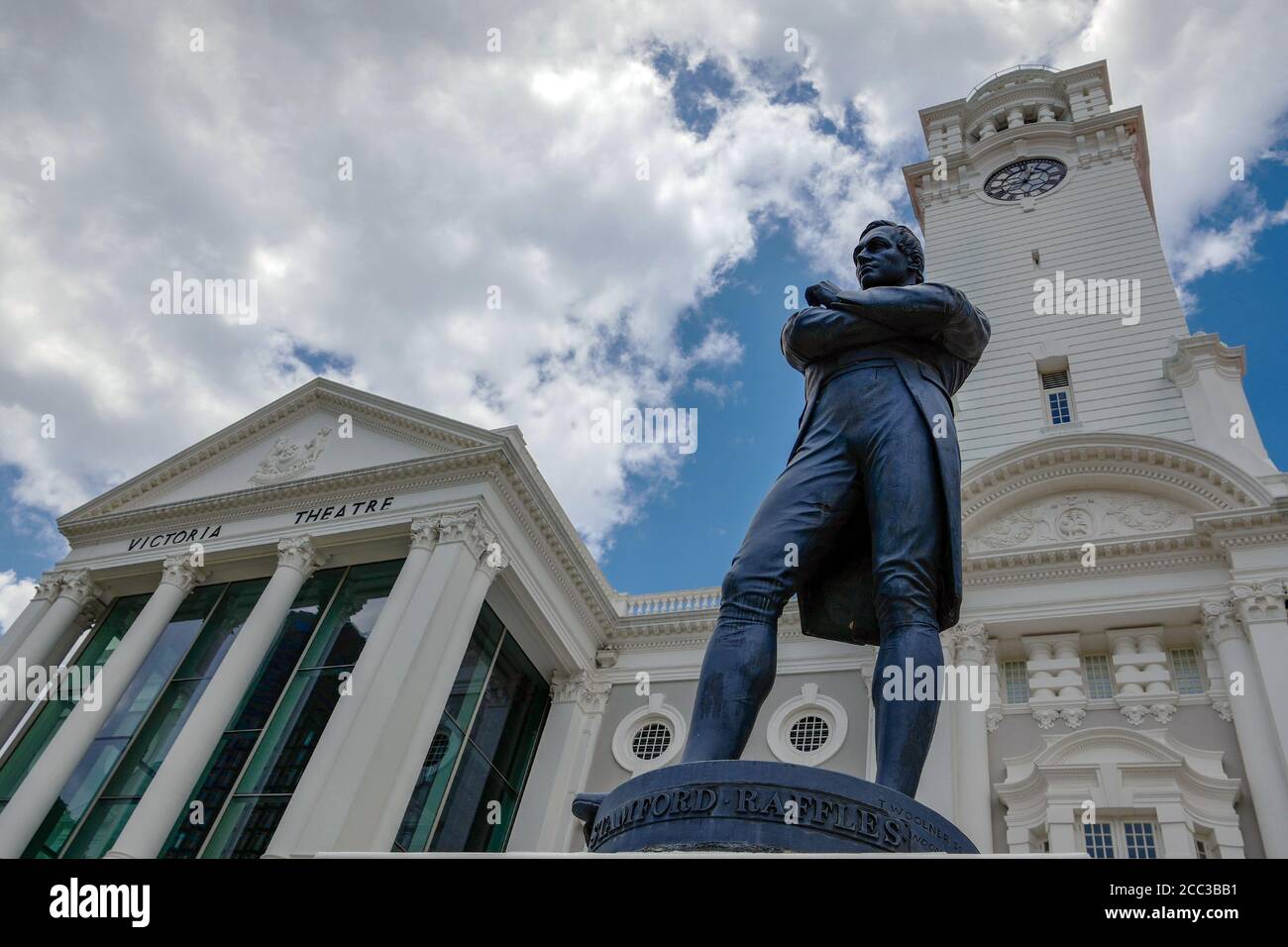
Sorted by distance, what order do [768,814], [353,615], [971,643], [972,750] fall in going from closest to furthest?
[768,814]
[972,750]
[971,643]
[353,615]

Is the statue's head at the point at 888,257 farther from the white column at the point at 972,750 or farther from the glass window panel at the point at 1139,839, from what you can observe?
the glass window panel at the point at 1139,839

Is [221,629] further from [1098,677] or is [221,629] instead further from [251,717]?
[1098,677]

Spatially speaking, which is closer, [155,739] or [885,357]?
[885,357]

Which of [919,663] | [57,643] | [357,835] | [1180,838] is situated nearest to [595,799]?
[919,663]

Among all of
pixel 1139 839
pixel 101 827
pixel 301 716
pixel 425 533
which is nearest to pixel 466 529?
pixel 425 533

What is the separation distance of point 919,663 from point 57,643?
81.4 feet

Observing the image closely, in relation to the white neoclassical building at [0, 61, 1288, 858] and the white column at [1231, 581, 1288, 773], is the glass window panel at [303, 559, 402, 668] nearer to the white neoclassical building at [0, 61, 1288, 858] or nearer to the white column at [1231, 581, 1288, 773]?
the white neoclassical building at [0, 61, 1288, 858]

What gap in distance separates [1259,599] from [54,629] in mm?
26533

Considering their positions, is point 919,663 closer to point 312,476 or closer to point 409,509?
point 409,509

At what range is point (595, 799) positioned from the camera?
14.9 feet

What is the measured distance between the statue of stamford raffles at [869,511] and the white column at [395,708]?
12.0m

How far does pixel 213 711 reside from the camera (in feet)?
59.9

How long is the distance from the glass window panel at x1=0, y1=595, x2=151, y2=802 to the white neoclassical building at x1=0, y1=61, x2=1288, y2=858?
0.07m

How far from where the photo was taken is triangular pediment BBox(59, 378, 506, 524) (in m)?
22.3
